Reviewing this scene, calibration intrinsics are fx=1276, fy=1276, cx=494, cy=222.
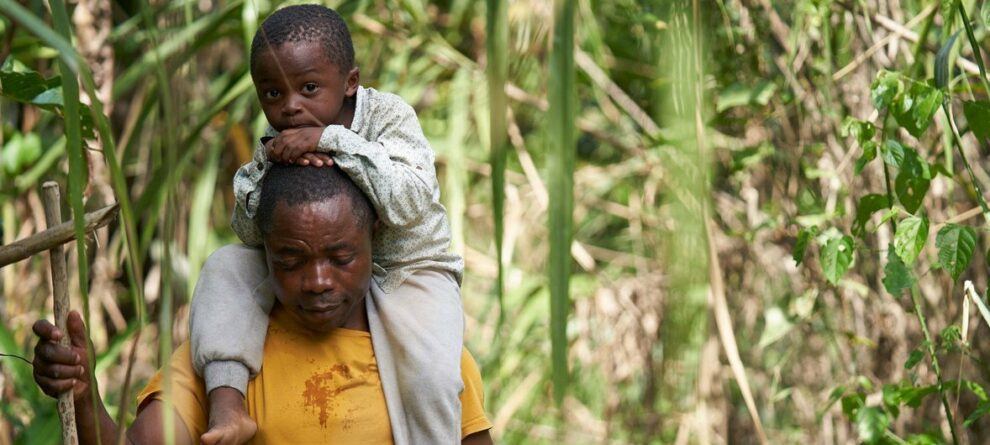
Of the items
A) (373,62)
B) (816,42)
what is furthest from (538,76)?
(816,42)

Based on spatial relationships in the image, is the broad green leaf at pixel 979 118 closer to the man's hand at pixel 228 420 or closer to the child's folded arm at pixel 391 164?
the child's folded arm at pixel 391 164

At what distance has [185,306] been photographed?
3.78 metres

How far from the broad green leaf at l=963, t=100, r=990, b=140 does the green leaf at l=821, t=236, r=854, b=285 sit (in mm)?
346

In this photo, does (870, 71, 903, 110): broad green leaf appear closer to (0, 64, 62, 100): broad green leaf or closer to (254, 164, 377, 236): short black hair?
(254, 164, 377, 236): short black hair

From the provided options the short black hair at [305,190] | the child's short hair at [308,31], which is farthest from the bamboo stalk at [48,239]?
the child's short hair at [308,31]

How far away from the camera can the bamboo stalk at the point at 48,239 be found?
1.56 meters

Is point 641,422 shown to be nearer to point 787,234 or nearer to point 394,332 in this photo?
point 787,234

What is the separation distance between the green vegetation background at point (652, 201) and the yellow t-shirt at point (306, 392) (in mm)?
261

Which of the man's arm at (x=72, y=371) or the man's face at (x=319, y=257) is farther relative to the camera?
the man's face at (x=319, y=257)

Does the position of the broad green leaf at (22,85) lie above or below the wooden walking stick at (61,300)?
above

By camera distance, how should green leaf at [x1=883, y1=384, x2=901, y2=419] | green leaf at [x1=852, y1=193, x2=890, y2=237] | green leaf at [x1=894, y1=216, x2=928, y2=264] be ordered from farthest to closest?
green leaf at [x1=883, y1=384, x2=901, y2=419] < green leaf at [x1=852, y1=193, x2=890, y2=237] < green leaf at [x1=894, y1=216, x2=928, y2=264]

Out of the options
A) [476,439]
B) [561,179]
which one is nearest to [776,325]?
[476,439]

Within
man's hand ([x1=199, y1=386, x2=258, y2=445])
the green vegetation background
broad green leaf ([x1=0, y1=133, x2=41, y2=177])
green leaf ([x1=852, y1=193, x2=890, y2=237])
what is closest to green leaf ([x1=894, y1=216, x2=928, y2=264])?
the green vegetation background

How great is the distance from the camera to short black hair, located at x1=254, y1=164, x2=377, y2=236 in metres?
1.69
